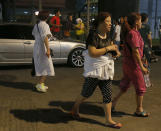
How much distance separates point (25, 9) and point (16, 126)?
53.2 m

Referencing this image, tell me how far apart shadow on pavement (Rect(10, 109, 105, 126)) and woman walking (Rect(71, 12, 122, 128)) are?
0.57 meters

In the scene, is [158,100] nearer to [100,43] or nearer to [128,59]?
[128,59]

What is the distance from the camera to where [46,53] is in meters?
5.71

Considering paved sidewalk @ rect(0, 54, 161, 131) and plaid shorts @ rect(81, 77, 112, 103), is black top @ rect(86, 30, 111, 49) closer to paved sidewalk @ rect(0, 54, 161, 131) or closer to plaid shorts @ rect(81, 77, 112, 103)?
plaid shorts @ rect(81, 77, 112, 103)

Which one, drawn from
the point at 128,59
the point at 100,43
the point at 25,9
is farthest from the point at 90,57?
the point at 25,9

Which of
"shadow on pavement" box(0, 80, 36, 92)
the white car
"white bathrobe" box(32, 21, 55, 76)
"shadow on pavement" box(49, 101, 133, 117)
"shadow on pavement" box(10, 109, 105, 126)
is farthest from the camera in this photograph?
the white car

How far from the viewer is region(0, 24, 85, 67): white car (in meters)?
8.16

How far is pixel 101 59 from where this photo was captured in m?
3.75

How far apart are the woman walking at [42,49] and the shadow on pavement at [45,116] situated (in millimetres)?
1264

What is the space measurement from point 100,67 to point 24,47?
195 inches

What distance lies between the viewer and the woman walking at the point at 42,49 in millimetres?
5504

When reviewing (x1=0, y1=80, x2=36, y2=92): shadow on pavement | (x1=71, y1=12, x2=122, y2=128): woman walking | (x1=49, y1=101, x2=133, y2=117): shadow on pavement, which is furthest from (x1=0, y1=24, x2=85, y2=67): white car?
(x1=71, y1=12, x2=122, y2=128): woman walking

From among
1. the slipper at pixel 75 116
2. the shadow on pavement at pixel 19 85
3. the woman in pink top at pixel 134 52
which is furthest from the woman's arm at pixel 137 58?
the shadow on pavement at pixel 19 85

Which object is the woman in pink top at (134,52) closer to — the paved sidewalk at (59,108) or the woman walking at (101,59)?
the woman walking at (101,59)
